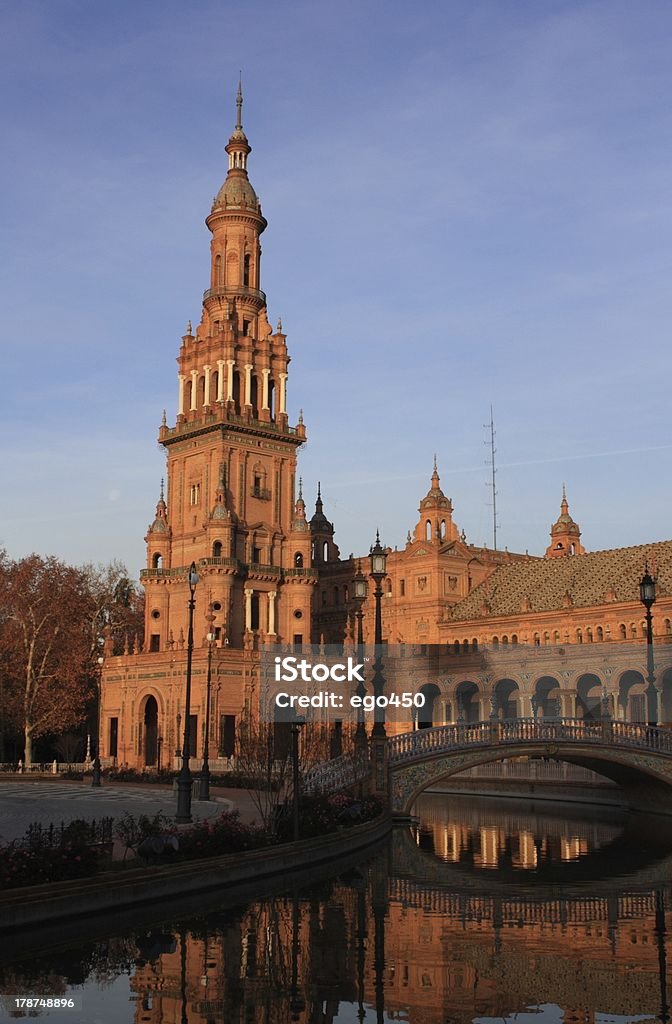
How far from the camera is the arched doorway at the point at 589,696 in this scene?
81.7m

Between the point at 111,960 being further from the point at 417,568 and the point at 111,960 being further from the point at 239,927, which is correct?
the point at 417,568

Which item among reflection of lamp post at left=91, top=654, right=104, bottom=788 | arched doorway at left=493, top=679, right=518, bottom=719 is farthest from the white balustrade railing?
arched doorway at left=493, top=679, right=518, bottom=719

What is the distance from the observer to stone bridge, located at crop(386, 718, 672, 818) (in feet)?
160

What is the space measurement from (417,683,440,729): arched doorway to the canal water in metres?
58.9

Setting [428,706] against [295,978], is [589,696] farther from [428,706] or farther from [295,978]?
[295,978]

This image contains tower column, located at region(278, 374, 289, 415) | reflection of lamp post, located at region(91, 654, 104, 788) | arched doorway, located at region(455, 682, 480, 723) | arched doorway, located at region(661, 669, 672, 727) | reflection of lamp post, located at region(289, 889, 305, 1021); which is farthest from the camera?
tower column, located at region(278, 374, 289, 415)

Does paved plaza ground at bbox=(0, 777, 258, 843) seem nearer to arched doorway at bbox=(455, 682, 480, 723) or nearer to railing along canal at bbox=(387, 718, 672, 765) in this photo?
railing along canal at bbox=(387, 718, 672, 765)

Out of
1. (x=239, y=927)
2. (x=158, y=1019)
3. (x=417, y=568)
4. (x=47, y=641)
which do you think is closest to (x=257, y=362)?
(x=417, y=568)

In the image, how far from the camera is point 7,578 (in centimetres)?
8519

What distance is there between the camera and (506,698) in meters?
88.6

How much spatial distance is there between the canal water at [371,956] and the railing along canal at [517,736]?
1504 cm

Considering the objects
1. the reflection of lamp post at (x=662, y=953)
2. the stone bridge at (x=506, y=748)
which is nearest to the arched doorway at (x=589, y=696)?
the stone bridge at (x=506, y=748)

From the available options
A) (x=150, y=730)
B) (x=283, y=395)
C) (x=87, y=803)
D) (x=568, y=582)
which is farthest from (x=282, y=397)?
(x=87, y=803)

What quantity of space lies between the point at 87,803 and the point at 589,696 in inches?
1878
